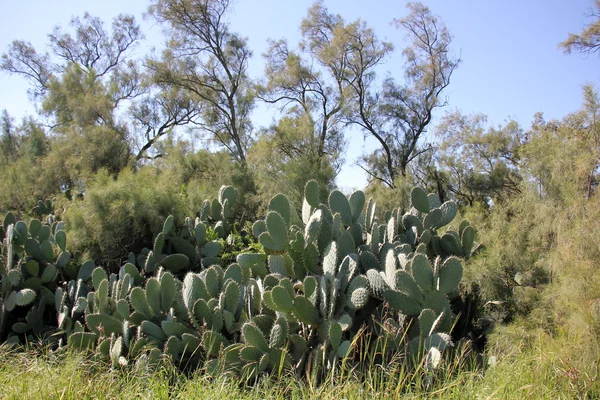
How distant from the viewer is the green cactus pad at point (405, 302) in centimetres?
344

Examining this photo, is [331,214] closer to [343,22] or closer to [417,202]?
[417,202]

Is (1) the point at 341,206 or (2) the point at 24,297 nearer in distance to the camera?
(1) the point at 341,206

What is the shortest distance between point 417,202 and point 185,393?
272 cm

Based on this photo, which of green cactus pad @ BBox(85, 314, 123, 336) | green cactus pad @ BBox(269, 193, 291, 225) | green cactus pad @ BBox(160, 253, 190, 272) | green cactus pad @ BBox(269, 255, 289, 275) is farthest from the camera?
green cactus pad @ BBox(160, 253, 190, 272)

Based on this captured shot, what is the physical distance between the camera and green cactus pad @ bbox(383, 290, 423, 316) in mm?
3436

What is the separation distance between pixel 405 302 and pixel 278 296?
869 mm

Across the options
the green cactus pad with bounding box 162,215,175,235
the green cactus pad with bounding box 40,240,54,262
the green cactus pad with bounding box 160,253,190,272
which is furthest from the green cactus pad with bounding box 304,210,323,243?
the green cactus pad with bounding box 40,240,54,262

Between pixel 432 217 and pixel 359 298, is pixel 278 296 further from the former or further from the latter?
pixel 432 217

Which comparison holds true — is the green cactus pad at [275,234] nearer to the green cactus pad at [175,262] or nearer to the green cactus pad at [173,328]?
the green cactus pad at [173,328]

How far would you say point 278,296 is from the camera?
330cm

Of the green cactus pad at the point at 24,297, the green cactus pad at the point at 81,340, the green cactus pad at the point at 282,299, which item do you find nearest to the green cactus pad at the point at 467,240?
the green cactus pad at the point at 282,299

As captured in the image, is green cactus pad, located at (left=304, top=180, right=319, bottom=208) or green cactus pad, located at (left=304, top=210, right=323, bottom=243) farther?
green cactus pad, located at (left=304, top=180, right=319, bottom=208)

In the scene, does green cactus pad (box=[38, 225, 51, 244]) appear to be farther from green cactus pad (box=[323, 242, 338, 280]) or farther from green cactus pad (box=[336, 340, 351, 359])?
green cactus pad (box=[336, 340, 351, 359])

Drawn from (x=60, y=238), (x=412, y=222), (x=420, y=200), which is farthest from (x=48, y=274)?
(x=420, y=200)
